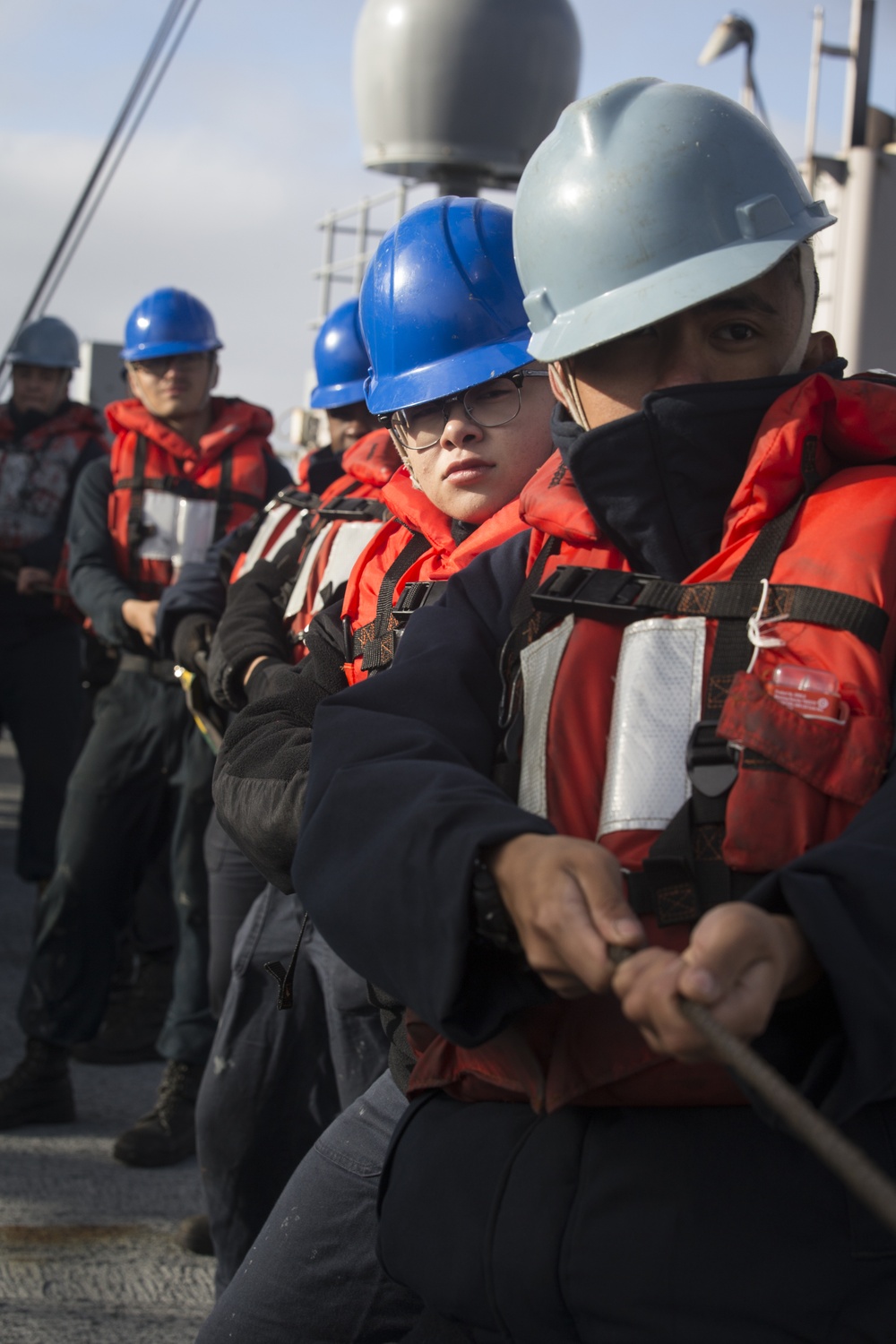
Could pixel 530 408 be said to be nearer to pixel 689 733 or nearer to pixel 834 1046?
pixel 689 733

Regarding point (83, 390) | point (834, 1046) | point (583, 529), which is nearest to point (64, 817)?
point (583, 529)

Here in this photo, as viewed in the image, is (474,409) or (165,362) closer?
(474,409)

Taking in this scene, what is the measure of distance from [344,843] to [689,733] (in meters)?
0.31

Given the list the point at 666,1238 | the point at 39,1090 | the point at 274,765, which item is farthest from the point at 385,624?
the point at 39,1090

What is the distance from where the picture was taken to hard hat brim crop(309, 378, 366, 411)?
4.53 meters

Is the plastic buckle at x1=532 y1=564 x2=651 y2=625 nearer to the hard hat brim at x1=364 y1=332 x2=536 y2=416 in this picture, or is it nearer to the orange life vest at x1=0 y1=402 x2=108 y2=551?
the hard hat brim at x1=364 y1=332 x2=536 y2=416

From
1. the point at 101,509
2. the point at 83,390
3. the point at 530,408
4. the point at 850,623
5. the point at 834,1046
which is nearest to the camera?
the point at 834,1046

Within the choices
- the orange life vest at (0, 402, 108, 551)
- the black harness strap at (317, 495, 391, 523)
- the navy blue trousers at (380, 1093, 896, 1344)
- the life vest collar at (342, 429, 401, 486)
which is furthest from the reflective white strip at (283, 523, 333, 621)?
the orange life vest at (0, 402, 108, 551)

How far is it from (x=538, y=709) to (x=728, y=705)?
18 cm

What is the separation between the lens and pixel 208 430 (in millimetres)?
5211

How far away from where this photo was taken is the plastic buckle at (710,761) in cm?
120

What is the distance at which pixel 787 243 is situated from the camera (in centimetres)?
139

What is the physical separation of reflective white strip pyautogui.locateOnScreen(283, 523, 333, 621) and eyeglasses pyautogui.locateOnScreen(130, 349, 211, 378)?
219cm

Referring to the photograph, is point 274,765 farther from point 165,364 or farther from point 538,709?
point 165,364
